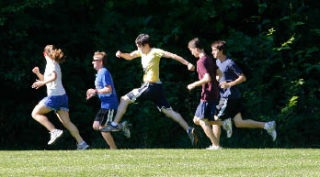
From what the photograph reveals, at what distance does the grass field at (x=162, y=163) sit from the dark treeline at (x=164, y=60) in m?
3.17

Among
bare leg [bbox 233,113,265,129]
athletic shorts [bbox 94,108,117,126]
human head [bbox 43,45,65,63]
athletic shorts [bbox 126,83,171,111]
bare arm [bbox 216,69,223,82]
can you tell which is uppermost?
human head [bbox 43,45,65,63]

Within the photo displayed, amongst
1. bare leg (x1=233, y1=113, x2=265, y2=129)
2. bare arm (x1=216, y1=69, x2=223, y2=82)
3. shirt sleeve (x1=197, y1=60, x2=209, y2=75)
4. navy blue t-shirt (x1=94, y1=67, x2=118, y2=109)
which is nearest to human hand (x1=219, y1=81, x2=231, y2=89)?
bare arm (x1=216, y1=69, x2=223, y2=82)

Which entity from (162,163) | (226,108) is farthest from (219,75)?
(162,163)

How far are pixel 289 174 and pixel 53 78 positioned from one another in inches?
197

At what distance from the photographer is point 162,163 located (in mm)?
8672

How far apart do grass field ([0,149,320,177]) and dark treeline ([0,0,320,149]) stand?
317cm

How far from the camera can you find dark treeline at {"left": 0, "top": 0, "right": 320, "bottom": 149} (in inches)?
531

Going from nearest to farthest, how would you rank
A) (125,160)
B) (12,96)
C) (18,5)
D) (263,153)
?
(125,160) → (263,153) → (18,5) → (12,96)

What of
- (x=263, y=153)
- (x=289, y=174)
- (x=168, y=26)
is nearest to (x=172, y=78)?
(x=168, y=26)

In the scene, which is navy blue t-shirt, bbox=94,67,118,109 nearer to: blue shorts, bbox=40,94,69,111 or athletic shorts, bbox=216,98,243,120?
blue shorts, bbox=40,94,69,111

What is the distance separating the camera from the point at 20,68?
13758mm

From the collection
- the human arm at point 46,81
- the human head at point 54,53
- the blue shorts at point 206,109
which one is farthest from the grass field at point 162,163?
the human head at point 54,53

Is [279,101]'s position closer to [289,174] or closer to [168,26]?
[168,26]

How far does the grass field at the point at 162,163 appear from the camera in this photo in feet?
25.2
